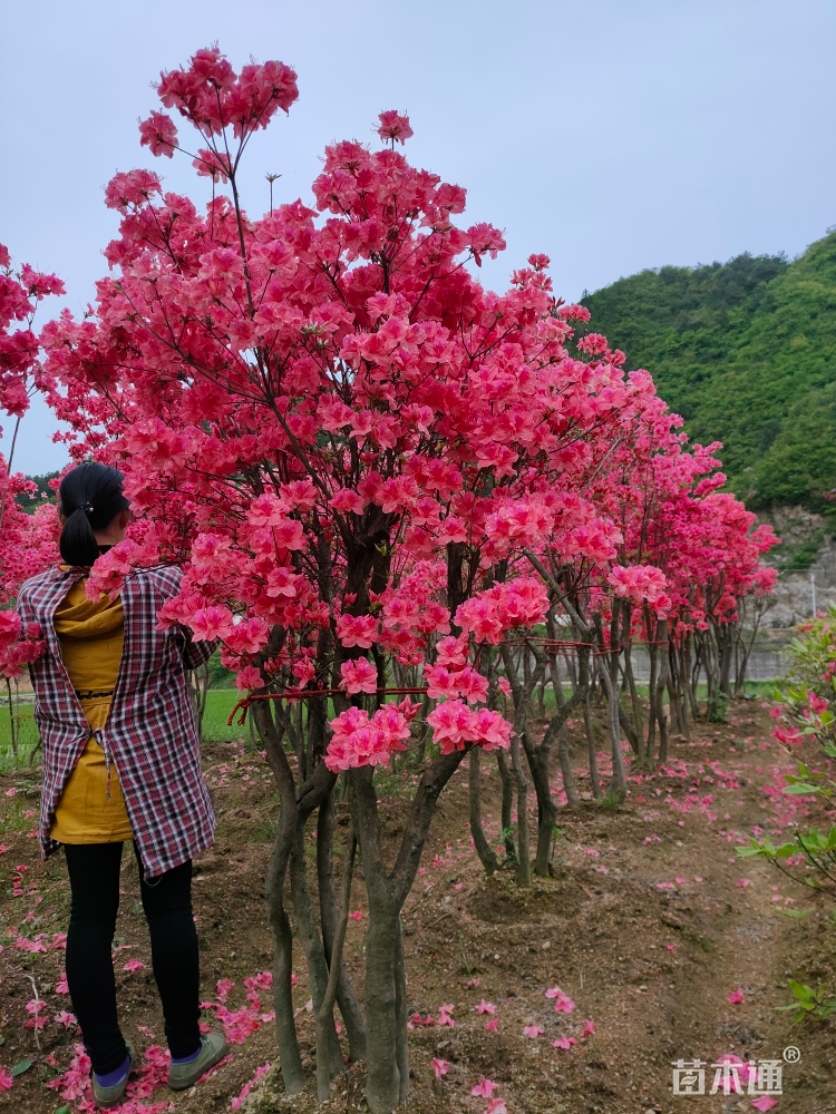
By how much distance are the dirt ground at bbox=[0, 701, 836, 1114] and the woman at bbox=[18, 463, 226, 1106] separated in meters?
0.40

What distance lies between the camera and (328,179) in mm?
1785

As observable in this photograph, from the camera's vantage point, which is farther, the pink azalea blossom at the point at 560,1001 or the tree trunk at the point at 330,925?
the pink azalea blossom at the point at 560,1001

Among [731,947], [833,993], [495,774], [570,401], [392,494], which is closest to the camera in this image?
[392,494]

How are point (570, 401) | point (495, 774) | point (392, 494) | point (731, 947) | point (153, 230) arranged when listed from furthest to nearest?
point (495, 774), point (731, 947), point (570, 401), point (153, 230), point (392, 494)

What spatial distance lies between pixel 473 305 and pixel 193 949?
2083 millimetres

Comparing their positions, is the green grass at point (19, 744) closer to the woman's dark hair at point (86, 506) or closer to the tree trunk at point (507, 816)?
the tree trunk at point (507, 816)

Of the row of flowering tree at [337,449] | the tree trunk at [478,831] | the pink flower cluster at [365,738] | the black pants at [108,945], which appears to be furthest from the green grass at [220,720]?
the pink flower cluster at [365,738]

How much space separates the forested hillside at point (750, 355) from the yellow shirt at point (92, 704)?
67.0ft

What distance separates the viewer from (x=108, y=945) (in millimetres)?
2146

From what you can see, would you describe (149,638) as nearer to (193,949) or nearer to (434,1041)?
(193,949)

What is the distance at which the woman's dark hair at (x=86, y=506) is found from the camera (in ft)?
6.97

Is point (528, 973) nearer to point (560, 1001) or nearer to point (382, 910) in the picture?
point (560, 1001)

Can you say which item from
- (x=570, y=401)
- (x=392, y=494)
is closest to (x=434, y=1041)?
(x=392, y=494)

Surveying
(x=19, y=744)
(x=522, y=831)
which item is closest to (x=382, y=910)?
(x=522, y=831)
